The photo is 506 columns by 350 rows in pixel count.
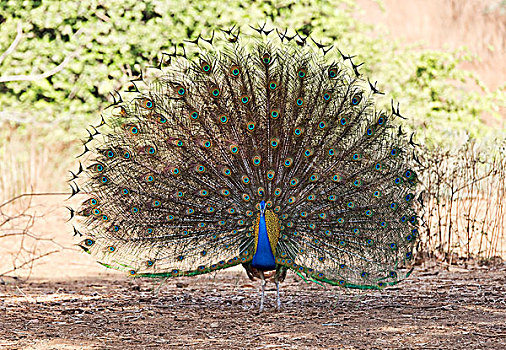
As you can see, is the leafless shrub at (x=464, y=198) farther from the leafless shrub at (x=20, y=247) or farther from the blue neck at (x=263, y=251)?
the leafless shrub at (x=20, y=247)

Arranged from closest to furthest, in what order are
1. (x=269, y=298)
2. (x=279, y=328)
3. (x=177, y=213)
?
(x=279, y=328)
(x=177, y=213)
(x=269, y=298)

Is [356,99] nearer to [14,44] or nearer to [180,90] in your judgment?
[180,90]

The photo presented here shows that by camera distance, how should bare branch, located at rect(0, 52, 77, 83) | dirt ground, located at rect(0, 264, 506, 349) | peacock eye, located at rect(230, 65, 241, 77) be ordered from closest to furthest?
dirt ground, located at rect(0, 264, 506, 349) < peacock eye, located at rect(230, 65, 241, 77) < bare branch, located at rect(0, 52, 77, 83)

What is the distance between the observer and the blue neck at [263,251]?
5852mm

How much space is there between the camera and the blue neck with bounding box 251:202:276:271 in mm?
5852

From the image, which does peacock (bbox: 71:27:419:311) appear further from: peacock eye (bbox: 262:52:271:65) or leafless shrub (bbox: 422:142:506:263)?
leafless shrub (bbox: 422:142:506:263)

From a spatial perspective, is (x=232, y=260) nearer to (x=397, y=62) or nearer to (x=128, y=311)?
(x=128, y=311)

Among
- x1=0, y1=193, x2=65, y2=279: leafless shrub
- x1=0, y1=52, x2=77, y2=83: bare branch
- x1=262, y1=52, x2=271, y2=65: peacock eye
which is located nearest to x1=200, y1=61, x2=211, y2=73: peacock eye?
x1=262, y1=52, x2=271, y2=65: peacock eye

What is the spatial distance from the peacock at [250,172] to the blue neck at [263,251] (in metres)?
0.10

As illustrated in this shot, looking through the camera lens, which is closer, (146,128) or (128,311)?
(146,128)

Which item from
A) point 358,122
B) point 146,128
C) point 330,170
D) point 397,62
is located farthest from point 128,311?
point 397,62

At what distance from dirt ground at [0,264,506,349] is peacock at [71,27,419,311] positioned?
1.66ft

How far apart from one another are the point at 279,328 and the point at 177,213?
1397 mm

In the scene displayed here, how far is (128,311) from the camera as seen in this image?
21.6ft
